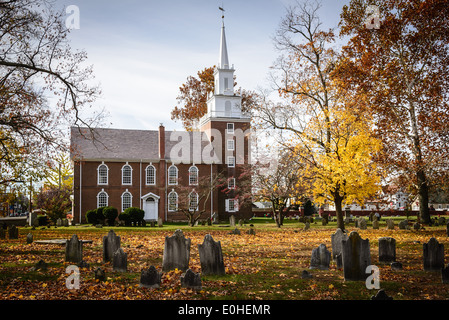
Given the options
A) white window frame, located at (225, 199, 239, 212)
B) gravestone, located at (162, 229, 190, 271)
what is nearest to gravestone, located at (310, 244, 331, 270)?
gravestone, located at (162, 229, 190, 271)

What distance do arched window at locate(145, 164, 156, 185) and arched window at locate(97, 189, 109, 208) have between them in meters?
4.52

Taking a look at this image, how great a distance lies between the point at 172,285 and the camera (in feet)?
29.0

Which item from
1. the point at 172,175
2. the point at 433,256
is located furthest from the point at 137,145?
the point at 433,256

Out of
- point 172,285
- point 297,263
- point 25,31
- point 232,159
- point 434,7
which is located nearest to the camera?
point 172,285

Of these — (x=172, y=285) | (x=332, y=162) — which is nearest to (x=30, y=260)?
(x=172, y=285)

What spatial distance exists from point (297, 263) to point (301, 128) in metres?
14.6

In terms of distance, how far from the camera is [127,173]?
4516 centimetres

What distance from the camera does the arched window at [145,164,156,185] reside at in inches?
1800

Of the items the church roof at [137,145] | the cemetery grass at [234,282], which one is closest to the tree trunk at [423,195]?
the cemetery grass at [234,282]

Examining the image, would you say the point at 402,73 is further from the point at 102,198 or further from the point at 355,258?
the point at 102,198

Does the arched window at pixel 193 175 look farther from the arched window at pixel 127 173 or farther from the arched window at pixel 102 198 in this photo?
the arched window at pixel 102 198

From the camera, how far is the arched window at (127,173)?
44938mm
